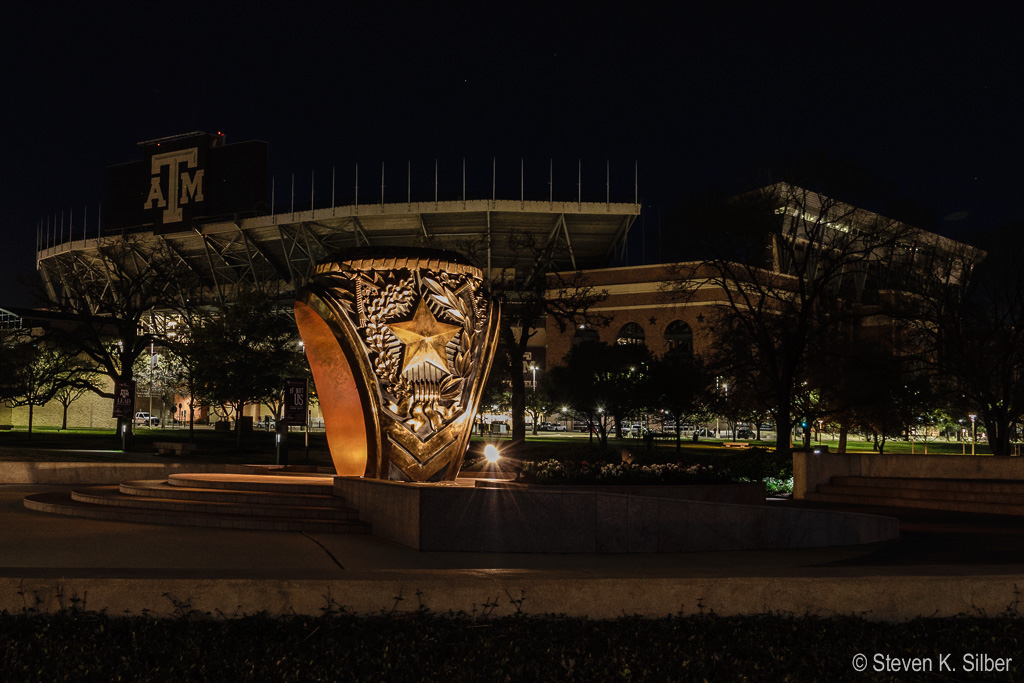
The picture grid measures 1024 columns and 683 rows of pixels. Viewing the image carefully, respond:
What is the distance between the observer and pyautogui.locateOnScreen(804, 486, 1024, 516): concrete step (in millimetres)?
17438

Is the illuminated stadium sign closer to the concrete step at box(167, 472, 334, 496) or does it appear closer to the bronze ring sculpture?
the bronze ring sculpture

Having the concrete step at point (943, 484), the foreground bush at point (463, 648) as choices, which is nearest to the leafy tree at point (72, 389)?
the concrete step at point (943, 484)

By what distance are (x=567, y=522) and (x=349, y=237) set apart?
198 feet

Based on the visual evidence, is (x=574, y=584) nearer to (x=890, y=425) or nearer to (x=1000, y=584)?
(x=1000, y=584)

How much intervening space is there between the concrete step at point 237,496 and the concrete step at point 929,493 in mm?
11951

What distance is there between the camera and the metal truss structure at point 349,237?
206 feet


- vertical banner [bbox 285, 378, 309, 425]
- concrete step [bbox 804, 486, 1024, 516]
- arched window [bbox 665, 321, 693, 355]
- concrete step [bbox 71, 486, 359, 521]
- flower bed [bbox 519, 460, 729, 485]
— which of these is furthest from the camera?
arched window [bbox 665, 321, 693, 355]

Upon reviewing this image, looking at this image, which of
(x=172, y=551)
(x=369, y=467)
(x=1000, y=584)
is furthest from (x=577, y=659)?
(x=369, y=467)

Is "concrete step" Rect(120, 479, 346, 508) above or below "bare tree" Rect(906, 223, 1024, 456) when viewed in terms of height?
below

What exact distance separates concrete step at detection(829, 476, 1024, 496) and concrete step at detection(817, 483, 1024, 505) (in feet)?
0.12

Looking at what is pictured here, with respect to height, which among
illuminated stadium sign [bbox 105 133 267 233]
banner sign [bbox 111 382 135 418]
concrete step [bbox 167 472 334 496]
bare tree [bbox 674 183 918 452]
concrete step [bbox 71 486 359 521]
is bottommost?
concrete step [bbox 71 486 359 521]

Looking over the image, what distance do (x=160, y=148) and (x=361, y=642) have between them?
77.3 m

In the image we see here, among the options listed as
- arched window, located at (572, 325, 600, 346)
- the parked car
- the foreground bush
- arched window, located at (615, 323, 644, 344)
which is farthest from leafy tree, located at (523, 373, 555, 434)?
the foreground bush

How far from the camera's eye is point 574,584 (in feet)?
22.2
